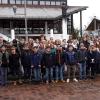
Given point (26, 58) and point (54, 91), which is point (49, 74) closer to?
point (26, 58)

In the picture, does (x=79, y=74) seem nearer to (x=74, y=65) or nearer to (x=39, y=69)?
(x=74, y=65)

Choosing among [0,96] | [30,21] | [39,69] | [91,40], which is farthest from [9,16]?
[0,96]

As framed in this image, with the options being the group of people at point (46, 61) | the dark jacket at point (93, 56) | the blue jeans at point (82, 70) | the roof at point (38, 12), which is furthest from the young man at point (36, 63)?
the roof at point (38, 12)

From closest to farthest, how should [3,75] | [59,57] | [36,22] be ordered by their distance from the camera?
[3,75]
[59,57]
[36,22]

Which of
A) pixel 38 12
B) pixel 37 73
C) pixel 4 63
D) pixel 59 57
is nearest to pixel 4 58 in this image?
pixel 4 63

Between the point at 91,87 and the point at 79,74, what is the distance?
2042 mm

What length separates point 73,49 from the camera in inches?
667

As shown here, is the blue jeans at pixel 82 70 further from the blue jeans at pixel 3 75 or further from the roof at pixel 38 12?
the roof at pixel 38 12

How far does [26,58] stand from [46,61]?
2.71 feet

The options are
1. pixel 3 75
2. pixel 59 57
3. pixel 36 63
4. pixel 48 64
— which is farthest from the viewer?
pixel 59 57

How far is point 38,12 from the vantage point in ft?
132

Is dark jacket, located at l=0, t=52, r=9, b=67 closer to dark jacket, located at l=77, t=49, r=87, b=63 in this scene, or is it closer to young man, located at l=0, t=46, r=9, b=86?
young man, located at l=0, t=46, r=9, b=86

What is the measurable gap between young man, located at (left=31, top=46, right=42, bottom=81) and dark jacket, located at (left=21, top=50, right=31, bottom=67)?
126mm

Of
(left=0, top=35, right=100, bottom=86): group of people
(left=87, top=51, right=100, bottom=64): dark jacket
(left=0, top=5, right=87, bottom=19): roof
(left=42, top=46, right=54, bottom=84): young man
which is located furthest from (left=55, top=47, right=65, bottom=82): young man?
(left=0, top=5, right=87, bottom=19): roof
